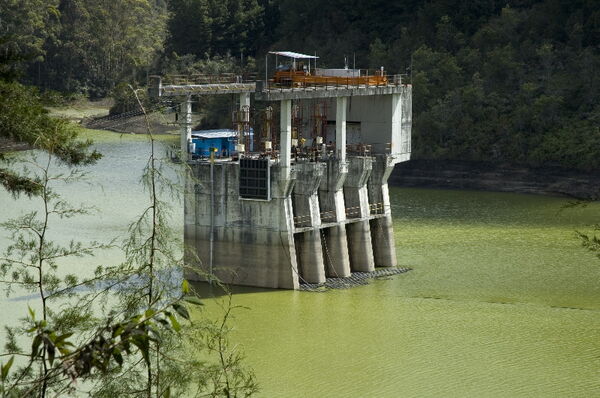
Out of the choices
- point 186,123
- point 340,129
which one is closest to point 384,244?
point 340,129

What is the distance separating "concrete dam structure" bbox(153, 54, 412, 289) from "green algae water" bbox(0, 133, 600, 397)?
1.17 metres

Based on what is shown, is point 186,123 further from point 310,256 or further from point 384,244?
point 384,244

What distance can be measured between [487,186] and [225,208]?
103 ft

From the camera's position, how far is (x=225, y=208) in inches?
1577

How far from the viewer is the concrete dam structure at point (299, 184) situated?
39.8 metres

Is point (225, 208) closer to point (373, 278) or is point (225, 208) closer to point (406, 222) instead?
point (373, 278)

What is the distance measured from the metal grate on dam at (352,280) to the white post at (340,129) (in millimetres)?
3806

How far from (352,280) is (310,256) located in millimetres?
2076

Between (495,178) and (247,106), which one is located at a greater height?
(247,106)

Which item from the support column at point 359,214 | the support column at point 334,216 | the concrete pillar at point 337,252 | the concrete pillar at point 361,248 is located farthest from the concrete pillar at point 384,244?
the concrete pillar at point 337,252

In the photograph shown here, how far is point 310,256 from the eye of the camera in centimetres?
4091

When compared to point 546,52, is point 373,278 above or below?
below

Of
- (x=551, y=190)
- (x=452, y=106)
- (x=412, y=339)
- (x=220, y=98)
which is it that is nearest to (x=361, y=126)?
(x=412, y=339)

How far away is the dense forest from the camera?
7288cm
